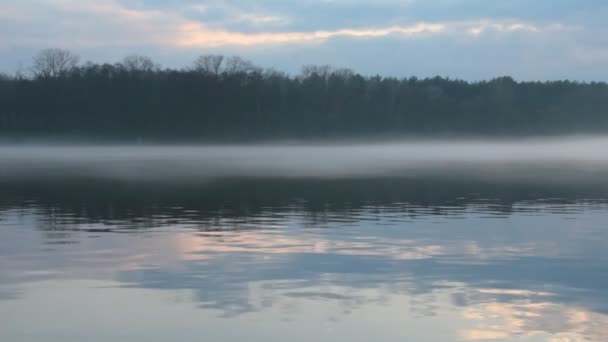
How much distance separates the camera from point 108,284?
679 inches

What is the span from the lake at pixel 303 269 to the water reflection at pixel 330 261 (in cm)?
5

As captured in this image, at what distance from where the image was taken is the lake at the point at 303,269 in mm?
13906

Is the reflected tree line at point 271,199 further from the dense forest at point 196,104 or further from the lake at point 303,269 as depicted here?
the dense forest at point 196,104

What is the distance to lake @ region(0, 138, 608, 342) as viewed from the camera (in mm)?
13906

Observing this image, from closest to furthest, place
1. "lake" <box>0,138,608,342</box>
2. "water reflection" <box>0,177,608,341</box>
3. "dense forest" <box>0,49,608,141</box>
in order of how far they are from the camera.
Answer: "lake" <box>0,138,608,342</box> < "water reflection" <box>0,177,608,341</box> < "dense forest" <box>0,49,608,141</box>

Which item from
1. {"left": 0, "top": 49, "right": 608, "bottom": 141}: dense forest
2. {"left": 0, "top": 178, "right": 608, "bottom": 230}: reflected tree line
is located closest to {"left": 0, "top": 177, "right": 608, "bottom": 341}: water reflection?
{"left": 0, "top": 178, "right": 608, "bottom": 230}: reflected tree line

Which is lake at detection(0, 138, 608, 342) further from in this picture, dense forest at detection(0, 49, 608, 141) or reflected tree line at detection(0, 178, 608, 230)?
dense forest at detection(0, 49, 608, 141)

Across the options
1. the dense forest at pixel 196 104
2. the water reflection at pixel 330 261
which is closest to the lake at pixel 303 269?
the water reflection at pixel 330 261

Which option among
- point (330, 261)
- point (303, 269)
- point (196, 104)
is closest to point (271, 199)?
point (330, 261)

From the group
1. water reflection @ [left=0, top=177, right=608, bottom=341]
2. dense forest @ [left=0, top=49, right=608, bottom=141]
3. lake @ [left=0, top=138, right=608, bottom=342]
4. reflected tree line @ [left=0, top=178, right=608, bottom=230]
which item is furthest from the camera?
dense forest @ [left=0, top=49, right=608, bottom=141]

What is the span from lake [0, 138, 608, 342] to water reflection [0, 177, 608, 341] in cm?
5

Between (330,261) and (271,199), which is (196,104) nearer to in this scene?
(271,199)

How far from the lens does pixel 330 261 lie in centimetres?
2036

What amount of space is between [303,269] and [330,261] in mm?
1393
